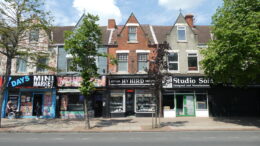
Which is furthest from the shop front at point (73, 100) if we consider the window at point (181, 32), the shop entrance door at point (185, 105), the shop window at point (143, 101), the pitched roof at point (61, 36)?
the window at point (181, 32)

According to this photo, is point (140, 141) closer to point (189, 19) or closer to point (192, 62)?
point (192, 62)

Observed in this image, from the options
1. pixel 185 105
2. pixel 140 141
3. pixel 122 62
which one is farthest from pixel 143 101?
pixel 140 141

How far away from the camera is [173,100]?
20844 millimetres

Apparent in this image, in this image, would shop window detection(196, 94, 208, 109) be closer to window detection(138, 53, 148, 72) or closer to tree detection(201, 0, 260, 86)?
tree detection(201, 0, 260, 86)

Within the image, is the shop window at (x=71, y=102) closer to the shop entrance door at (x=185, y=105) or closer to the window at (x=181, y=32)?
the shop entrance door at (x=185, y=105)

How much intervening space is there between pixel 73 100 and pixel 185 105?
11.9m

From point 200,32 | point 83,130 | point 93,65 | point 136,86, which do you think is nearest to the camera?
point 83,130

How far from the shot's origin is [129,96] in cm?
2102

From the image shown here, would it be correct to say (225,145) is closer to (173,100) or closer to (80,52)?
(80,52)

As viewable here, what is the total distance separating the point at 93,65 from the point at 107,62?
605 cm

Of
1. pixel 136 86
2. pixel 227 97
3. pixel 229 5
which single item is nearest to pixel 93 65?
pixel 136 86

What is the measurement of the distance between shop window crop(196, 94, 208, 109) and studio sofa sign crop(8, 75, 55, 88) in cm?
1503

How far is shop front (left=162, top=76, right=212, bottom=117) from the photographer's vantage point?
20.4 meters

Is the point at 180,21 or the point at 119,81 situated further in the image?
the point at 180,21
